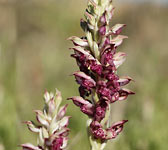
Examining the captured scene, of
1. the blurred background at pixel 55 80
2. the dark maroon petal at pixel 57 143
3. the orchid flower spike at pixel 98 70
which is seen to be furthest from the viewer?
the blurred background at pixel 55 80

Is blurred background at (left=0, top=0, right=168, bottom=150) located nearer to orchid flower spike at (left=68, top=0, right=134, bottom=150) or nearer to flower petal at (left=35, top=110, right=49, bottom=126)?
orchid flower spike at (left=68, top=0, right=134, bottom=150)

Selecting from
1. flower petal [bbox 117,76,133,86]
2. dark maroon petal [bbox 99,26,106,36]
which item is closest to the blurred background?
flower petal [bbox 117,76,133,86]

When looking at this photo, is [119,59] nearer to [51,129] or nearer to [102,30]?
[102,30]

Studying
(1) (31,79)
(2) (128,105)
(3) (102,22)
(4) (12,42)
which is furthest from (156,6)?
(3) (102,22)

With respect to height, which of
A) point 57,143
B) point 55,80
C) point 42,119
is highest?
point 55,80

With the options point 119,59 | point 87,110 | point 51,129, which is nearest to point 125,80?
point 119,59

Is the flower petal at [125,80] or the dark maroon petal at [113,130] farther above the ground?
the flower petal at [125,80]

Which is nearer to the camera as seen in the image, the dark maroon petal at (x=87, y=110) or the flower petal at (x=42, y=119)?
the flower petal at (x=42, y=119)

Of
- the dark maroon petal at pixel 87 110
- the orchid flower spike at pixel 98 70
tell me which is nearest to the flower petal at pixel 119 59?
the orchid flower spike at pixel 98 70

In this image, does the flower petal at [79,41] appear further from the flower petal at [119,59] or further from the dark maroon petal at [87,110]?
the dark maroon petal at [87,110]
